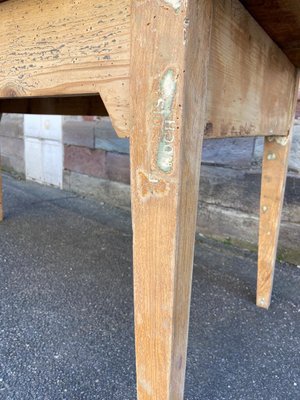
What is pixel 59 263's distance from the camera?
1.33 meters

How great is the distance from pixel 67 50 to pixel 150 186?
25cm

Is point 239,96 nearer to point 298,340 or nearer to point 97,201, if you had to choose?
point 298,340

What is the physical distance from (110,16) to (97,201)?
6.07 feet

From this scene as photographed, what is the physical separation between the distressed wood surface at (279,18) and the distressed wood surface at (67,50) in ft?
0.74

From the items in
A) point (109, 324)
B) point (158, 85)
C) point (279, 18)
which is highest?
point (279, 18)

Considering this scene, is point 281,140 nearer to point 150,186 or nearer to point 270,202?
point 270,202

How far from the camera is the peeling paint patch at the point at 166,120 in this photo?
403 millimetres

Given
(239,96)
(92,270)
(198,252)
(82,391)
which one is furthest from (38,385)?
(198,252)

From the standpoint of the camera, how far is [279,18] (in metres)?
0.60

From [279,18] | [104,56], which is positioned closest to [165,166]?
[104,56]

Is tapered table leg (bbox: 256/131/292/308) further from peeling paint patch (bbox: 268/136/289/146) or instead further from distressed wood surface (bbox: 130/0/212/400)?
distressed wood surface (bbox: 130/0/212/400)

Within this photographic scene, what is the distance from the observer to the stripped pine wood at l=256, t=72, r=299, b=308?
3.28 feet

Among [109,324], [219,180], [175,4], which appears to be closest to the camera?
[175,4]

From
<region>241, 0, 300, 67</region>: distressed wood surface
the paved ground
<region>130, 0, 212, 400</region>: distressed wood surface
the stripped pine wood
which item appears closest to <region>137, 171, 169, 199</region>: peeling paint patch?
<region>130, 0, 212, 400</region>: distressed wood surface
